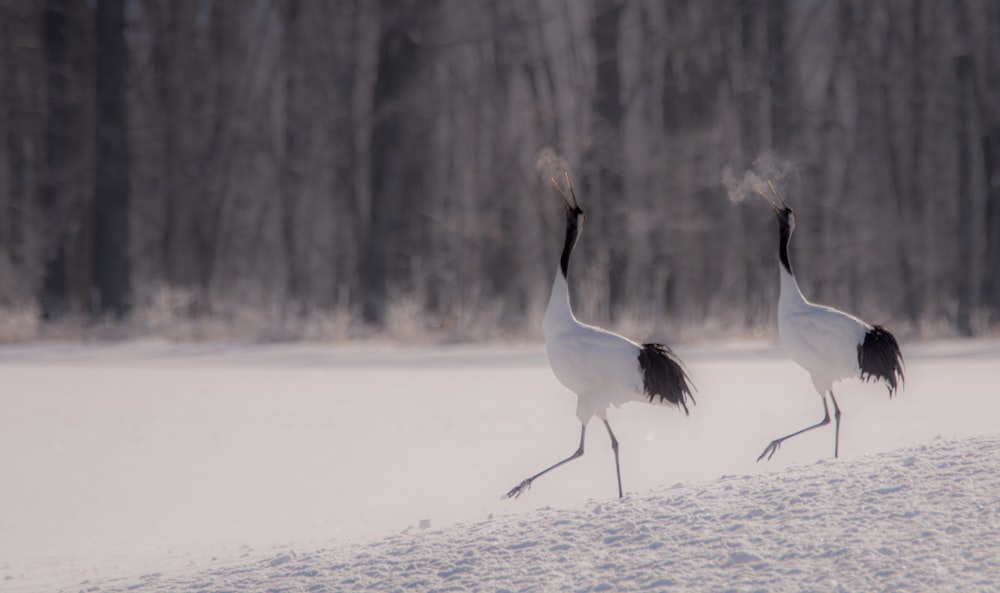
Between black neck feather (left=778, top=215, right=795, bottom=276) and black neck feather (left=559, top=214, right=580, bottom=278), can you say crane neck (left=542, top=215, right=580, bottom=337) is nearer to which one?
black neck feather (left=559, top=214, right=580, bottom=278)

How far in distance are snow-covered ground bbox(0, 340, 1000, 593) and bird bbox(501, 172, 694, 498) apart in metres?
0.51

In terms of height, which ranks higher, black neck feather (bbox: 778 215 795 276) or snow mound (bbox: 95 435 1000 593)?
black neck feather (bbox: 778 215 795 276)

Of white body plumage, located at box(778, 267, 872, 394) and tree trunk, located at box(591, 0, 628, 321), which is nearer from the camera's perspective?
white body plumage, located at box(778, 267, 872, 394)

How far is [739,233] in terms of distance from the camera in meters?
27.5

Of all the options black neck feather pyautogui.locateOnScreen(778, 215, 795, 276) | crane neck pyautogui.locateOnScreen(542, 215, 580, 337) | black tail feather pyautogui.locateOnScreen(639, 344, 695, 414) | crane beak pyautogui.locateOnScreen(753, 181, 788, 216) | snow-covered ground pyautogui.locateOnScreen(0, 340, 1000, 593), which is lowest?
snow-covered ground pyautogui.locateOnScreen(0, 340, 1000, 593)

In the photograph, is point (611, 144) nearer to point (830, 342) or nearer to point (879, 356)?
point (879, 356)

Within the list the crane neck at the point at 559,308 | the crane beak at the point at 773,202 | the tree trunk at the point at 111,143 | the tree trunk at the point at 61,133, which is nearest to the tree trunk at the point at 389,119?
the tree trunk at the point at 111,143

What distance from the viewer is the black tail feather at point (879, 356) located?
19.9ft

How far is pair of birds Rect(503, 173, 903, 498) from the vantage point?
18.4ft

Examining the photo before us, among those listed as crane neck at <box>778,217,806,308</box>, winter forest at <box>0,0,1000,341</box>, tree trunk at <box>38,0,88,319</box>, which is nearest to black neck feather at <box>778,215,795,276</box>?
crane neck at <box>778,217,806,308</box>

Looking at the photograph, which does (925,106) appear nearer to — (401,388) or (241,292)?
(241,292)

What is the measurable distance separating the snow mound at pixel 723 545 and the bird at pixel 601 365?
550mm

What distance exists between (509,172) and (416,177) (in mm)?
3117

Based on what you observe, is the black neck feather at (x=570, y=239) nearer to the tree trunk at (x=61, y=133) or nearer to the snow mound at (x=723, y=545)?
the snow mound at (x=723, y=545)
